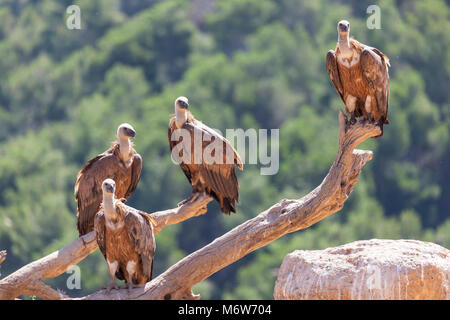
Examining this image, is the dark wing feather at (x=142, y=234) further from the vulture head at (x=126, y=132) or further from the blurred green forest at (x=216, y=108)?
→ the blurred green forest at (x=216, y=108)

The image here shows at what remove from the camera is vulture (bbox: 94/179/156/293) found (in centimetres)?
1334

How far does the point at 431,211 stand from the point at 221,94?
15564 mm

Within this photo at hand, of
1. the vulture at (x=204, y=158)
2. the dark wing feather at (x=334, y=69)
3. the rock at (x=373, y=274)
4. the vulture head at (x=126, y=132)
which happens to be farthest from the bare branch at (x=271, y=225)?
the vulture head at (x=126, y=132)

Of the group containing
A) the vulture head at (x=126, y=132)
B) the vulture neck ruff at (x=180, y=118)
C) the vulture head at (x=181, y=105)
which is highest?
the vulture head at (x=181, y=105)

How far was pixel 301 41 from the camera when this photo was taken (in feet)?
236

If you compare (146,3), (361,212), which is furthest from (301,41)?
(361,212)

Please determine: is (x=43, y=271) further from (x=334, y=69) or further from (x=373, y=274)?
(x=334, y=69)

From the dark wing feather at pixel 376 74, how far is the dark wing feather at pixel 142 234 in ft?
10.0

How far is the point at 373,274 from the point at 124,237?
2.73m

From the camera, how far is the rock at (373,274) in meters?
12.7

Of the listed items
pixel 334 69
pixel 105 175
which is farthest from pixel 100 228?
pixel 334 69

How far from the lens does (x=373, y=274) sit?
12766mm

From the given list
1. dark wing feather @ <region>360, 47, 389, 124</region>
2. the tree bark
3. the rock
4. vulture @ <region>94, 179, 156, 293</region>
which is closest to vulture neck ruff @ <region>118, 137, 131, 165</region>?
vulture @ <region>94, 179, 156, 293</region>
